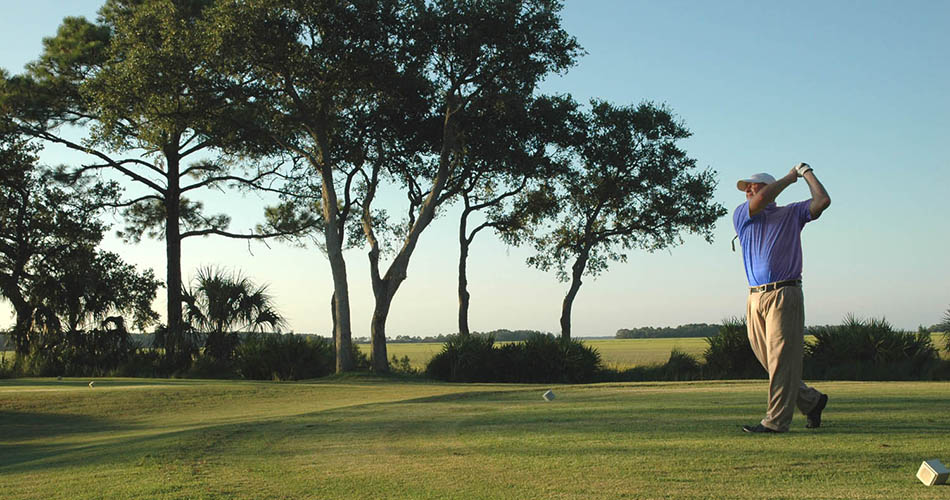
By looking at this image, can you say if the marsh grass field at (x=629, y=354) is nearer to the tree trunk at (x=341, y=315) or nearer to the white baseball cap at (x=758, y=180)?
the tree trunk at (x=341, y=315)

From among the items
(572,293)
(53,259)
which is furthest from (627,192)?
(53,259)

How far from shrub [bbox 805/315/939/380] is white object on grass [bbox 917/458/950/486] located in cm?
2079

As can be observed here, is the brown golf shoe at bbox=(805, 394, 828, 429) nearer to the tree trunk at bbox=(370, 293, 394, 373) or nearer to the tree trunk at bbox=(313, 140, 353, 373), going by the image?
the tree trunk at bbox=(313, 140, 353, 373)

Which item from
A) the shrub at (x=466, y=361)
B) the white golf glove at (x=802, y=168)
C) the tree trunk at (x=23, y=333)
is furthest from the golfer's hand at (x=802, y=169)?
the tree trunk at (x=23, y=333)

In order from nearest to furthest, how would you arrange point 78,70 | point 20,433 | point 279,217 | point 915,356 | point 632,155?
1. point 20,433
2. point 915,356
3. point 78,70
4. point 279,217
5. point 632,155

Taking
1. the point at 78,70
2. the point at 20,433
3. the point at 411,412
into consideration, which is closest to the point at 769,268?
the point at 411,412

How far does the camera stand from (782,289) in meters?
7.45

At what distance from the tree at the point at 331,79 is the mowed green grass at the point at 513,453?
52.3ft

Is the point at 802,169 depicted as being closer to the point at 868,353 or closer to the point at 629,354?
the point at 868,353

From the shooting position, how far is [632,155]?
130ft

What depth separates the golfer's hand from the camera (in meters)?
7.43

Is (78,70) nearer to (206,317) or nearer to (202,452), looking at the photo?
(206,317)

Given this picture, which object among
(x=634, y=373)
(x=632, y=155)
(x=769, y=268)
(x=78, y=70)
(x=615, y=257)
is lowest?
(x=634, y=373)

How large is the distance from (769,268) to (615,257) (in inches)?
1346
